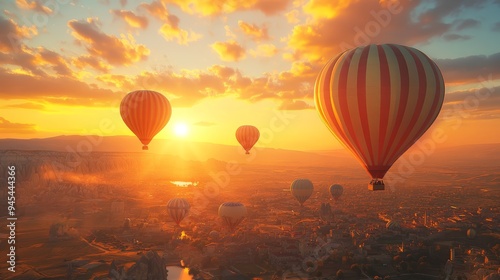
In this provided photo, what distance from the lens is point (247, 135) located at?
78688 millimetres

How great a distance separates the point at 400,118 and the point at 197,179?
179m

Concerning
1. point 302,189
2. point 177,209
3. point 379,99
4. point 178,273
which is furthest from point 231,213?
point 379,99

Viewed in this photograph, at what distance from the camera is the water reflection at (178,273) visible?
4400 cm

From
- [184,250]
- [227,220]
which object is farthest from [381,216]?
[184,250]

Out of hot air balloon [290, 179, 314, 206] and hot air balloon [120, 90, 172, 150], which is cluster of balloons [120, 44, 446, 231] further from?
hot air balloon [290, 179, 314, 206]

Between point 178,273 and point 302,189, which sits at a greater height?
point 302,189

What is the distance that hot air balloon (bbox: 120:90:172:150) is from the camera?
5038 centimetres

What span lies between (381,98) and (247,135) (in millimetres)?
53422

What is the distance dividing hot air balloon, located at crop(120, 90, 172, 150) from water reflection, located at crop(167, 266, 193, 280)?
17126 millimetres

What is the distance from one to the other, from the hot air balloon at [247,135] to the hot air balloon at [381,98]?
50.9m

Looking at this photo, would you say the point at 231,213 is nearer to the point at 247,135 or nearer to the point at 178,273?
the point at 178,273

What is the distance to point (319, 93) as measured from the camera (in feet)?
94.6

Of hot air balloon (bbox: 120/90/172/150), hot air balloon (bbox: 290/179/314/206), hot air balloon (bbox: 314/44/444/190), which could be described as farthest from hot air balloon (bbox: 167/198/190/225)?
hot air balloon (bbox: 314/44/444/190)

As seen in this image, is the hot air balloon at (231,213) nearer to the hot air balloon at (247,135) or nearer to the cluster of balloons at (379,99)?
the hot air balloon at (247,135)
